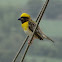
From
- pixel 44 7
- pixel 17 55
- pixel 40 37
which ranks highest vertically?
pixel 44 7

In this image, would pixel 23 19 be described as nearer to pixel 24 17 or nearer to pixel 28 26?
pixel 24 17

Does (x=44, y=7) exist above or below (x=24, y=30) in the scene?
above

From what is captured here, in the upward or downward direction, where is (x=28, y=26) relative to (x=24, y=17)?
downward

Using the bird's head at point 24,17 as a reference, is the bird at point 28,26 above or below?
below

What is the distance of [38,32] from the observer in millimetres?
→ 2268

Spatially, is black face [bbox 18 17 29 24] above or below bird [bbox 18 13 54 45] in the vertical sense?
above

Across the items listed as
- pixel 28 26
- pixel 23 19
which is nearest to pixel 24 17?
pixel 23 19

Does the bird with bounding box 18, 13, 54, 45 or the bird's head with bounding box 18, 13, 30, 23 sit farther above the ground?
the bird's head with bounding box 18, 13, 30, 23

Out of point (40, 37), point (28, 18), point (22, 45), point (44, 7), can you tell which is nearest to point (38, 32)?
point (40, 37)

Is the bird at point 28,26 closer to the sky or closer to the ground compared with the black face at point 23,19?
closer to the ground

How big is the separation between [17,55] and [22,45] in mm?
100

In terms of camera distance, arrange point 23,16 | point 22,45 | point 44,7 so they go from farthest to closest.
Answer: point 23,16
point 22,45
point 44,7

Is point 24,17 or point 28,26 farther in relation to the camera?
point 28,26

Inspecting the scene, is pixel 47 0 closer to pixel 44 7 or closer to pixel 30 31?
pixel 44 7
